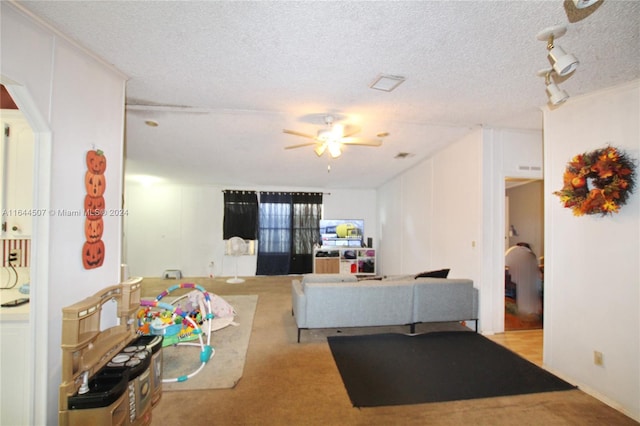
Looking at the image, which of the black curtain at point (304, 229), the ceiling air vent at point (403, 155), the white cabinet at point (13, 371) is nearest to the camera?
the white cabinet at point (13, 371)

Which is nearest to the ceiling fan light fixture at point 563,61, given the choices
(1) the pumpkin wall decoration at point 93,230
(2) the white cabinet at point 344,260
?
(1) the pumpkin wall decoration at point 93,230

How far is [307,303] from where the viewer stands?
3.05 metres

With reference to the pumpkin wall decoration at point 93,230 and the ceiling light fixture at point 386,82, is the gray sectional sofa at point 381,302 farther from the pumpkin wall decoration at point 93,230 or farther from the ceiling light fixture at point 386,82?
the ceiling light fixture at point 386,82

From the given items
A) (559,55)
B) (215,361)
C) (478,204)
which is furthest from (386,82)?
(215,361)

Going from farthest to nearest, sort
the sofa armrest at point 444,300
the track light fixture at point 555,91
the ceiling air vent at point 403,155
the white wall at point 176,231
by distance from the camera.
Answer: the white wall at point 176,231
the ceiling air vent at point 403,155
the sofa armrest at point 444,300
the track light fixture at point 555,91

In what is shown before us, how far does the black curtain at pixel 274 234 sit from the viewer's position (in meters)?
6.89

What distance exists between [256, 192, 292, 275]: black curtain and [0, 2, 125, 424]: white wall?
16.6ft

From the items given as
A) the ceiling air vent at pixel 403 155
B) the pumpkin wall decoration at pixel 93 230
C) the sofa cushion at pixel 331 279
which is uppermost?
the ceiling air vent at pixel 403 155

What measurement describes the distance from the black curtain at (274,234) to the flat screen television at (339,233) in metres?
0.95

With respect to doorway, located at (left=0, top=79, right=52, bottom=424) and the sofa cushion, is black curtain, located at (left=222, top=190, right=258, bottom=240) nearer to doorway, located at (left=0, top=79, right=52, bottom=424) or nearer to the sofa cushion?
the sofa cushion

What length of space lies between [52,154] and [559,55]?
300 cm

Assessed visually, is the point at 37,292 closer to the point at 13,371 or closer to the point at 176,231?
the point at 13,371

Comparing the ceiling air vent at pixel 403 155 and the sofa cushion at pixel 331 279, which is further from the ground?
the ceiling air vent at pixel 403 155

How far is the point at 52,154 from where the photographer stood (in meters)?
1.57
